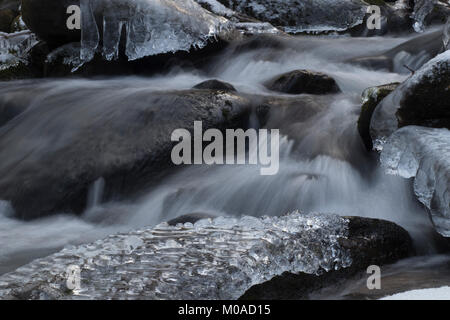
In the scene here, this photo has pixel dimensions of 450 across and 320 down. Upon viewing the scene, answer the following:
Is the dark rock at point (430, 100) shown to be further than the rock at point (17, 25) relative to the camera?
No

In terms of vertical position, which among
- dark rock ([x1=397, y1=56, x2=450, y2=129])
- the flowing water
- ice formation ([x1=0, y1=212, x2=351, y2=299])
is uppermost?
dark rock ([x1=397, y1=56, x2=450, y2=129])

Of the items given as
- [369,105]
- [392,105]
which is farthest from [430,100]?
[369,105]

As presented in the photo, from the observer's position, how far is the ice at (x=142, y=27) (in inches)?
320

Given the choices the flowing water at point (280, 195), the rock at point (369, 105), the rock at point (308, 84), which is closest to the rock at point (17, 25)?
the rock at point (308, 84)

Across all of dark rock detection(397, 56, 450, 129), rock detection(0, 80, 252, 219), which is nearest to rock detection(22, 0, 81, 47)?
rock detection(0, 80, 252, 219)

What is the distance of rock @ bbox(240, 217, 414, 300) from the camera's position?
2.85 meters

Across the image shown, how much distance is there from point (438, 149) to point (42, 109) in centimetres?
460

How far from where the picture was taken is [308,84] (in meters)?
6.61

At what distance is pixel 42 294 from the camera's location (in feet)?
8.27

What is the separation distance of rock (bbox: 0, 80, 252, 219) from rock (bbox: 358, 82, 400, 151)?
4.24ft

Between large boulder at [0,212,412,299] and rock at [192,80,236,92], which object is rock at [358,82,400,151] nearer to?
large boulder at [0,212,412,299]

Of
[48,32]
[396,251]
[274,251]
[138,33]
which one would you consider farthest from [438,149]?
[48,32]

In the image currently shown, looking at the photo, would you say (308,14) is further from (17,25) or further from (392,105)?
(392,105)

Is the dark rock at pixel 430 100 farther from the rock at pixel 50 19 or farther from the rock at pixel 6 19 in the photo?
the rock at pixel 6 19
